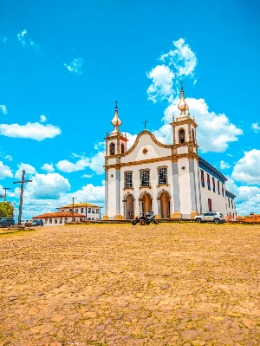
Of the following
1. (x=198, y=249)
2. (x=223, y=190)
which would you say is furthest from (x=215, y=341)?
(x=223, y=190)

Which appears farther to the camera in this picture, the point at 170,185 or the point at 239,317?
the point at 170,185

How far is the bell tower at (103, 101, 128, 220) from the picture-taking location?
35.8 metres

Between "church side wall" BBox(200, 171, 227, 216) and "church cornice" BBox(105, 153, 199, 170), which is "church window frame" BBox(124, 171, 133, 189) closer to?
"church cornice" BBox(105, 153, 199, 170)

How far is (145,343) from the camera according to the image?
13.2ft

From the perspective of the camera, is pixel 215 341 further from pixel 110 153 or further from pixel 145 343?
pixel 110 153

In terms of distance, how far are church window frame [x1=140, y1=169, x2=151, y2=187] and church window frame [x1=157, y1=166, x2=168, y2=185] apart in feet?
5.02

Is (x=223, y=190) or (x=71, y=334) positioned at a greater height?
(x=223, y=190)

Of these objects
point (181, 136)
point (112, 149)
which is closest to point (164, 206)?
point (181, 136)

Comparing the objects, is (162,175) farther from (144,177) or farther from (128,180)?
(128,180)

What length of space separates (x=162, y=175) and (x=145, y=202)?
4166 mm

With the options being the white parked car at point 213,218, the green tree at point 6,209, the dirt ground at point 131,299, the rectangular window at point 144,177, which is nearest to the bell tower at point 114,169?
the rectangular window at point 144,177

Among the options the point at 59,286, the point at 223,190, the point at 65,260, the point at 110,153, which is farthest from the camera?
the point at 223,190

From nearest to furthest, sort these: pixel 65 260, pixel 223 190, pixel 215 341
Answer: pixel 215 341 < pixel 65 260 < pixel 223 190

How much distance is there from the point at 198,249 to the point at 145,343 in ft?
24.5
